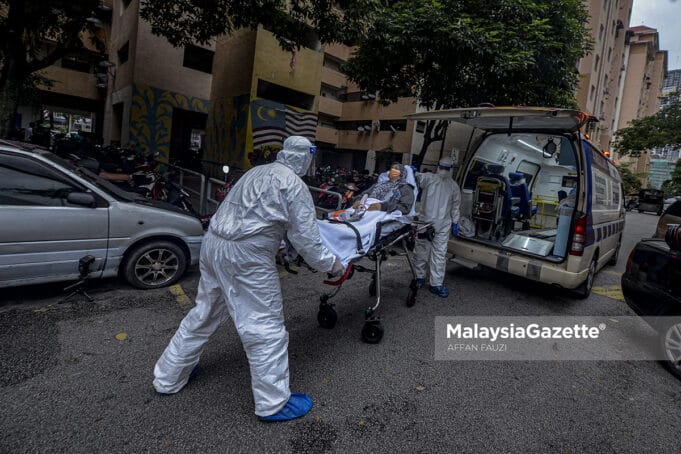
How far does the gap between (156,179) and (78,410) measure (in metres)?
5.57

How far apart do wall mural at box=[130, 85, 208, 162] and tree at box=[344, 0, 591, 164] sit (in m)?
10.7

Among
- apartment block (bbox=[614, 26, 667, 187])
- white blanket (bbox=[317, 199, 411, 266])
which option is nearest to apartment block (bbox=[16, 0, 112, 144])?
white blanket (bbox=[317, 199, 411, 266])

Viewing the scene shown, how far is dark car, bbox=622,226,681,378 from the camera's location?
3.23 meters

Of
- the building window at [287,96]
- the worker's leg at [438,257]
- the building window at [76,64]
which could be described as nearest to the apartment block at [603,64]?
the building window at [287,96]

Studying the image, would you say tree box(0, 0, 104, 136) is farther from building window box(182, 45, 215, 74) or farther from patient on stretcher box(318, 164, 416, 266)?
building window box(182, 45, 215, 74)

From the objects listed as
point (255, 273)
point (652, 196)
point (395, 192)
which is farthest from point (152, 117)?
point (652, 196)

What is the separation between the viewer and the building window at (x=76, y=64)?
2069 cm

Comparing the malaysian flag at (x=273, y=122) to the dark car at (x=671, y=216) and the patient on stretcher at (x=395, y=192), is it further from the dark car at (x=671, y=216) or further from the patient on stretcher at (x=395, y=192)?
the dark car at (x=671, y=216)

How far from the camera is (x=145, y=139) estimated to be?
51.3ft

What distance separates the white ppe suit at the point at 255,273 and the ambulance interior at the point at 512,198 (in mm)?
3687

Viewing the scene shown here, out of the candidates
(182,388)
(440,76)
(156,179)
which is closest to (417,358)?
(182,388)

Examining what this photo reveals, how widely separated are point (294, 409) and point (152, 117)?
16581mm

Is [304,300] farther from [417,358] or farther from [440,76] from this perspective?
[440,76]

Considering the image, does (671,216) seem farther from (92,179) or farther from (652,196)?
(652,196)
